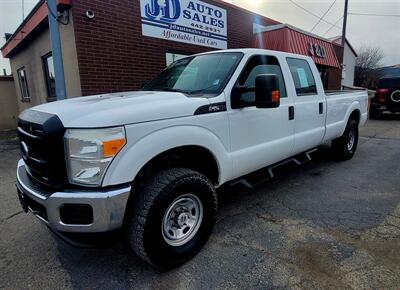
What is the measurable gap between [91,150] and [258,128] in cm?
190

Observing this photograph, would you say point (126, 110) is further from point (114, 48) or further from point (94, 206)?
point (114, 48)

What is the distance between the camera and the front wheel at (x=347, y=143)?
5.76 meters

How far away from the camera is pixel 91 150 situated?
2072 millimetres

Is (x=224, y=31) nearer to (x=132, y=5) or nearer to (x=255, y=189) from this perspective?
(x=132, y=5)

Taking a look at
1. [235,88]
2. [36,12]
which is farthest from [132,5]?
[235,88]

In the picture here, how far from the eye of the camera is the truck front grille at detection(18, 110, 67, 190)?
2.11 metres

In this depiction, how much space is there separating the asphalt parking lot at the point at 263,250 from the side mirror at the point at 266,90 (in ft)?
4.58

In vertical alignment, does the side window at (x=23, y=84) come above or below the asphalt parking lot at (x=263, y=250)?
above

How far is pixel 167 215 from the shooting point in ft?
8.19

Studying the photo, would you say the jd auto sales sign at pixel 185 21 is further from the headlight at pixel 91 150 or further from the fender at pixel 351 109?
the headlight at pixel 91 150

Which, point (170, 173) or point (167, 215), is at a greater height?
point (170, 173)

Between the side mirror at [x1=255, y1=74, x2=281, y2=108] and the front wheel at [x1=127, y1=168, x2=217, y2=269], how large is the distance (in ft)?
3.05

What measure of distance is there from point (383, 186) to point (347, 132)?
5.08 feet

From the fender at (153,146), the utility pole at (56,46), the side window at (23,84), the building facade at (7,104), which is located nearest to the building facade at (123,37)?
the utility pole at (56,46)
